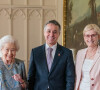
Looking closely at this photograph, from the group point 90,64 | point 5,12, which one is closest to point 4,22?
point 5,12

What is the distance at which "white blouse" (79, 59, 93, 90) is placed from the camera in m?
2.57

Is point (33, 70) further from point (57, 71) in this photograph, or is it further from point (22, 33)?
point (22, 33)

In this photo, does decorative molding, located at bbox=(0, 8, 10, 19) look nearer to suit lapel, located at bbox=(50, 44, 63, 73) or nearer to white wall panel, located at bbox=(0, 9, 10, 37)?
white wall panel, located at bbox=(0, 9, 10, 37)

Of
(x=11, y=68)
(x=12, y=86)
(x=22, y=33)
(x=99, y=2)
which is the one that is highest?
(x=99, y=2)

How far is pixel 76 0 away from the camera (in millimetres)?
4641

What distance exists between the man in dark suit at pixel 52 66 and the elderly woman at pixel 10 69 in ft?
0.64

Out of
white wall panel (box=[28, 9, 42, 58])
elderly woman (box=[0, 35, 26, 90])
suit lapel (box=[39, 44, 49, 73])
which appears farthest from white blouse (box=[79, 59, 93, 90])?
white wall panel (box=[28, 9, 42, 58])

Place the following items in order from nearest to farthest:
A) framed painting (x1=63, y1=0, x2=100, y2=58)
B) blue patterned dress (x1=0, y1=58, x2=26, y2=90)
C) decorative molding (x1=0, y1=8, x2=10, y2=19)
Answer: blue patterned dress (x1=0, y1=58, x2=26, y2=90) < framed painting (x1=63, y1=0, x2=100, y2=58) < decorative molding (x1=0, y1=8, x2=10, y2=19)

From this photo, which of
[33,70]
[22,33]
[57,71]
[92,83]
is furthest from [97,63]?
[22,33]

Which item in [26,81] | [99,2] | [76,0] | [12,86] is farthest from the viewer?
[76,0]

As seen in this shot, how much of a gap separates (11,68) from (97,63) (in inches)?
39.1

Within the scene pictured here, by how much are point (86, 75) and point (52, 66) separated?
1.36 ft

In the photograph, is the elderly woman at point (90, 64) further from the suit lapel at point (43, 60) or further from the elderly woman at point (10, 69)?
the elderly woman at point (10, 69)

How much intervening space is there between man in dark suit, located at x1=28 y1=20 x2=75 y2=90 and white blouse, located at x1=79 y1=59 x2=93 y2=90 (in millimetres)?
128
